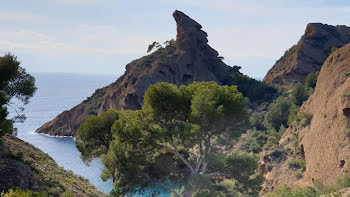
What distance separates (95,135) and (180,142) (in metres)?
7.22

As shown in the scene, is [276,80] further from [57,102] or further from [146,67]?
[57,102]

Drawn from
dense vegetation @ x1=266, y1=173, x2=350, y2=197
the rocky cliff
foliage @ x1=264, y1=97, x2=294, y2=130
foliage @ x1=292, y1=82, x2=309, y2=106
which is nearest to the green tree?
dense vegetation @ x1=266, y1=173, x2=350, y2=197

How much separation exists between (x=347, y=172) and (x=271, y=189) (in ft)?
33.0

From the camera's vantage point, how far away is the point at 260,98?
99875mm

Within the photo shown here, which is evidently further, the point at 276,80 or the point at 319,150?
the point at 276,80

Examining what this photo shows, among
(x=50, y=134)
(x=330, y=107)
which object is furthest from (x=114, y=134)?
(x=50, y=134)

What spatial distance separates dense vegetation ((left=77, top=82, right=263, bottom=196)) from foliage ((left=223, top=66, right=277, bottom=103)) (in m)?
71.5

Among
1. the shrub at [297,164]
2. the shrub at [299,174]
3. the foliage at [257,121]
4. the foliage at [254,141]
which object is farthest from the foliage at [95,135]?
the foliage at [257,121]

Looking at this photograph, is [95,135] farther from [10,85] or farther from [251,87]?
[251,87]

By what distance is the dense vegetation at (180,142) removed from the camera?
25953mm

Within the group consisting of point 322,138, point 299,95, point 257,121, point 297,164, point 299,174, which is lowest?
point 299,174

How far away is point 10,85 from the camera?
25594mm

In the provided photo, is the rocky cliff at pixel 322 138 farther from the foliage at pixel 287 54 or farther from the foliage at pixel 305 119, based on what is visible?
the foliage at pixel 287 54

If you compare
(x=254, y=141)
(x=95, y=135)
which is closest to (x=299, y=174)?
(x=95, y=135)
